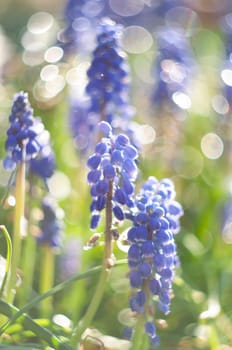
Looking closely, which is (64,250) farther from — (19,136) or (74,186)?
(19,136)

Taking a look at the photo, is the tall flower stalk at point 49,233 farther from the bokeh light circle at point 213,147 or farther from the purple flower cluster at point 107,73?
the bokeh light circle at point 213,147

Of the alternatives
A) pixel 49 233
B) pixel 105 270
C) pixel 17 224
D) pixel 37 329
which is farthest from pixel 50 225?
pixel 37 329

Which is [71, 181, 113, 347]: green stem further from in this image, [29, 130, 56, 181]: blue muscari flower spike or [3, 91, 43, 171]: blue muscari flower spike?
[29, 130, 56, 181]: blue muscari flower spike

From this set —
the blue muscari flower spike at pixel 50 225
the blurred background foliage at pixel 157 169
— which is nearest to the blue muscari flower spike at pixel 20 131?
the blurred background foliage at pixel 157 169

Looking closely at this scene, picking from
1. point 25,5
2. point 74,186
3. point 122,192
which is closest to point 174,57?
point 74,186

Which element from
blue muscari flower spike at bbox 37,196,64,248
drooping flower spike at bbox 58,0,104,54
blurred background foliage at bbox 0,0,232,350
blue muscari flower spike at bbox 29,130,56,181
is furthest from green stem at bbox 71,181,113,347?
drooping flower spike at bbox 58,0,104,54

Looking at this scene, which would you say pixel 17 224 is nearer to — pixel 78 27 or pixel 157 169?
pixel 157 169
